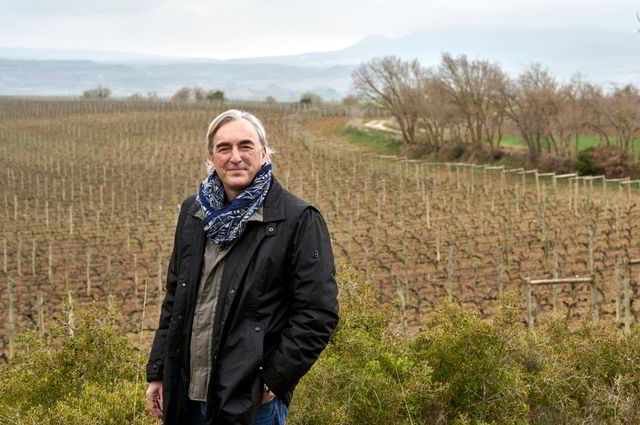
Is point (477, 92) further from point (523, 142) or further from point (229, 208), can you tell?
point (229, 208)

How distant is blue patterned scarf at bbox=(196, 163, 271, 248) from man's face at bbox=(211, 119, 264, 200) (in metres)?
0.04

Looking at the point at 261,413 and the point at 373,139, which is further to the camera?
the point at 373,139

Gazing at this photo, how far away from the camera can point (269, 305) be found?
10.7 ft

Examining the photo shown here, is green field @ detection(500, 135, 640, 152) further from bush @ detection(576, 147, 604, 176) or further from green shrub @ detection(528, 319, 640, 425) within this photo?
green shrub @ detection(528, 319, 640, 425)

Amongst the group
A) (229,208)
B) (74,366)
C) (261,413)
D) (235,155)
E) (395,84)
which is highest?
(395,84)

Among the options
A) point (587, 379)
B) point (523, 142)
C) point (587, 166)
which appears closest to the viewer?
point (587, 379)

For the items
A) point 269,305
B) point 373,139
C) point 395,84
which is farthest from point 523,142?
point 269,305

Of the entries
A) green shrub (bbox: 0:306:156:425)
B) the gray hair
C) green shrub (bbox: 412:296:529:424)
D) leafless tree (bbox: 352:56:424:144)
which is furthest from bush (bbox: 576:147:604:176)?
the gray hair

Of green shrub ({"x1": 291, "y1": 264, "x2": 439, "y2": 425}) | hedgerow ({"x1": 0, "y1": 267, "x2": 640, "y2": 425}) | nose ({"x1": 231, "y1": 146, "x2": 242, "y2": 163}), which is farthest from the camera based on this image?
hedgerow ({"x1": 0, "y1": 267, "x2": 640, "y2": 425})

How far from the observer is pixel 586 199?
24391 millimetres

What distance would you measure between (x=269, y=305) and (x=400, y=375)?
266 cm

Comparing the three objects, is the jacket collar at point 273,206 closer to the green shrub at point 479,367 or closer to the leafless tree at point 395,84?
the green shrub at point 479,367

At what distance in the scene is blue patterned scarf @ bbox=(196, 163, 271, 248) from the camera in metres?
3.22

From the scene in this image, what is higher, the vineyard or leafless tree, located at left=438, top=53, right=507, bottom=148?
leafless tree, located at left=438, top=53, right=507, bottom=148
